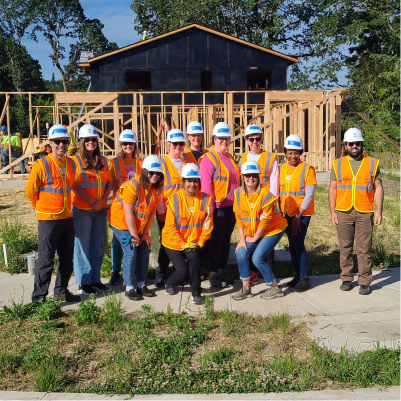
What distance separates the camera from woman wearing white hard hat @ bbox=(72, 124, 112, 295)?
554cm

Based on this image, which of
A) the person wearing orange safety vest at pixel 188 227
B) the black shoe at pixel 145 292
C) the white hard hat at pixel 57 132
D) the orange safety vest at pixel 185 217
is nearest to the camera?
the white hard hat at pixel 57 132

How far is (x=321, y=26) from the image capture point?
3447cm

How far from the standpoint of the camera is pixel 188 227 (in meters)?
5.65

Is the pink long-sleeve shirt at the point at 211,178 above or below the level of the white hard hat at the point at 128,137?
below

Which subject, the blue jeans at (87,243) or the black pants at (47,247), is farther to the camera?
the blue jeans at (87,243)

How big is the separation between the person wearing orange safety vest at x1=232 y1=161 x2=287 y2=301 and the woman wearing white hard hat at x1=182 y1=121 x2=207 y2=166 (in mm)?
803

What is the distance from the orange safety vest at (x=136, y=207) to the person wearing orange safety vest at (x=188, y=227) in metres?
0.21

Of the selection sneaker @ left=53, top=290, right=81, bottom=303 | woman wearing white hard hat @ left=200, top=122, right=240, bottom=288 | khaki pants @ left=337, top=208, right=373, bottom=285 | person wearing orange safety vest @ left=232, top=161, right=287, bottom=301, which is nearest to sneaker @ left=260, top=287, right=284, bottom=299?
person wearing orange safety vest @ left=232, top=161, right=287, bottom=301

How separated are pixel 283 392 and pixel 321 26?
3471 cm

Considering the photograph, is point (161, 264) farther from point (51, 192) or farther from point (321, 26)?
point (321, 26)

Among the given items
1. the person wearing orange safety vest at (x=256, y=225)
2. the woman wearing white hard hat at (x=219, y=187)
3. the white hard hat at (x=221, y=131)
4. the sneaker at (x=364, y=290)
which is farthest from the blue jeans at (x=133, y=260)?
the sneaker at (x=364, y=290)

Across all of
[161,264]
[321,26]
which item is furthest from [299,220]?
[321,26]

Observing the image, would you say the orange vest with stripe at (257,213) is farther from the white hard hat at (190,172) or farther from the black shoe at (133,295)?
the black shoe at (133,295)

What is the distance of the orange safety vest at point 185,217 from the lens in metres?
5.58
